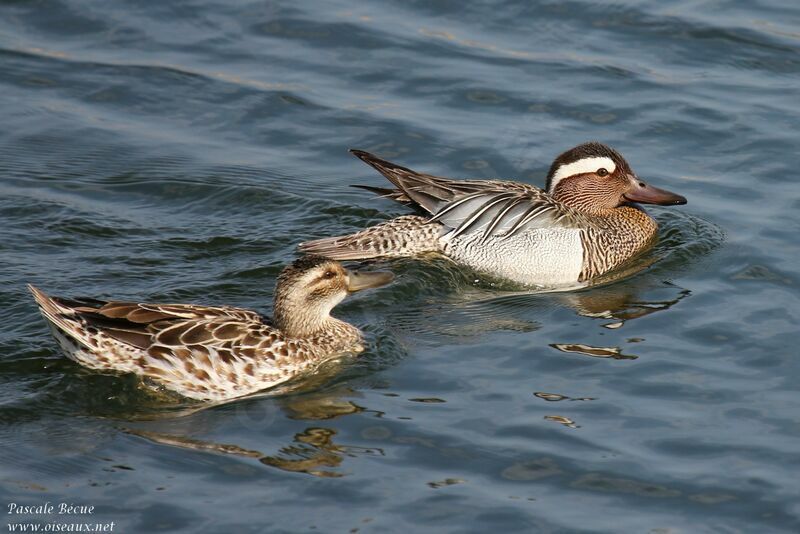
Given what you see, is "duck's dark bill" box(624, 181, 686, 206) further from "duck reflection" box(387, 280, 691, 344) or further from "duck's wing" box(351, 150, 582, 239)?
"duck reflection" box(387, 280, 691, 344)

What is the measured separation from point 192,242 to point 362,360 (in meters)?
2.48

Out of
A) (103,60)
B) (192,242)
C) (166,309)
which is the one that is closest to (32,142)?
(103,60)

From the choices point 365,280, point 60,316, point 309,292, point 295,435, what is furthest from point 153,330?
point 365,280

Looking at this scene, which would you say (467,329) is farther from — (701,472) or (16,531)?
(16,531)

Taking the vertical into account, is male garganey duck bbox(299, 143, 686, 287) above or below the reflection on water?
above

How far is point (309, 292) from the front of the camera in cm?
926

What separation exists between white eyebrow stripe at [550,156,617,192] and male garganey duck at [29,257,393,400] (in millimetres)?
3168

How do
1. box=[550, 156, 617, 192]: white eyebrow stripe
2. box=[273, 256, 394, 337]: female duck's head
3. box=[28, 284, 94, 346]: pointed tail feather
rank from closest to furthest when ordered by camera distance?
box=[28, 284, 94, 346]: pointed tail feather → box=[273, 256, 394, 337]: female duck's head → box=[550, 156, 617, 192]: white eyebrow stripe

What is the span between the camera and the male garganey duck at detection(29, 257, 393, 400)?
8727 millimetres

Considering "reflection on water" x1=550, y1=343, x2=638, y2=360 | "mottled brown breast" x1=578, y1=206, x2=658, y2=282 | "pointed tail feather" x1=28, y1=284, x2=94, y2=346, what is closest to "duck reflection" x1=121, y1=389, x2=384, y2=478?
"pointed tail feather" x1=28, y1=284, x2=94, y2=346

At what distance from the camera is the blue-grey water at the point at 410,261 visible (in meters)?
7.62

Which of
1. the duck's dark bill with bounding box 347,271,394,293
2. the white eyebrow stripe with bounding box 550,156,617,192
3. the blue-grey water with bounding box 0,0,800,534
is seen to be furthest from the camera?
the white eyebrow stripe with bounding box 550,156,617,192

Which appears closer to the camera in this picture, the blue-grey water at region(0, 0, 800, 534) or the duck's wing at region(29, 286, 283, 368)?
the blue-grey water at region(0, 0, 800, 534)

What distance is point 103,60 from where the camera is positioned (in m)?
14.5
